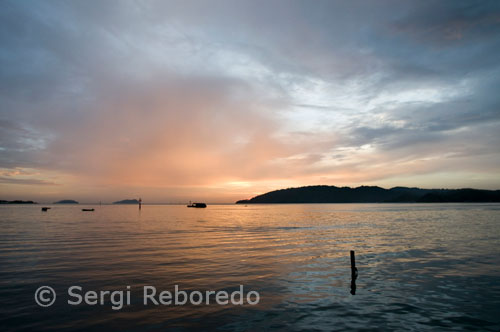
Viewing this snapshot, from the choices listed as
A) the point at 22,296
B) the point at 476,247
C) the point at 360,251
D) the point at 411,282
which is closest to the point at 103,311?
the point at 22,296

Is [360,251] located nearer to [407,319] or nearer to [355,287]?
[355,287]

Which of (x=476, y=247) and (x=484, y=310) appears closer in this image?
(x=484, y=310)

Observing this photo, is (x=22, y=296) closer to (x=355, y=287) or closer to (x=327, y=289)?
(x=327, y=289)

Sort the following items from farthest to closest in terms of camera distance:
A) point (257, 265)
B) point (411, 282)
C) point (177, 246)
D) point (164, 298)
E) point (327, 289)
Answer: point (177, 246) < point (257, 265) < point (411, 282) < point (327, 289) < point (164, 298)

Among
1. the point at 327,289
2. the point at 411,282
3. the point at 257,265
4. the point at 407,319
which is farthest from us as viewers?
the point at 257,265

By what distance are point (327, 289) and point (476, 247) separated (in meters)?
27.0

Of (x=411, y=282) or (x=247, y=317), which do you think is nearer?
(x=247, y=317)

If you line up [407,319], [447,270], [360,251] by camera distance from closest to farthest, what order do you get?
[407,319], [447,270], [360,251]

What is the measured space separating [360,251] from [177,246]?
2257 centimetres

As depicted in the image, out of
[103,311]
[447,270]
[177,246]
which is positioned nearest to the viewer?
[103,311]

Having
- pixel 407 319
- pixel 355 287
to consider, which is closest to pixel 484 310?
pixel 407 319

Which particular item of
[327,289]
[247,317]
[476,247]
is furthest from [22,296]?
[476,247]

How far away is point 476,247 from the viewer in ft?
114

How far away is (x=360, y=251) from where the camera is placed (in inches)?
1325
